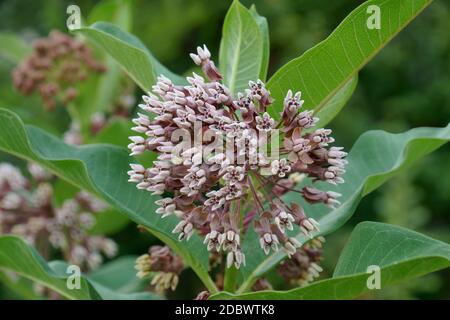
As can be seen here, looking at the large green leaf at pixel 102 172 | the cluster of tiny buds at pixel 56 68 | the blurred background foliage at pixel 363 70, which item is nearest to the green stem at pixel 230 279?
the large green leaf at pixel 102 172

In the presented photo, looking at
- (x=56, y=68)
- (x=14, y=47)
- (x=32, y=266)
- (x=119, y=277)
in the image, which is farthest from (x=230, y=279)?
(x=14, y=47)

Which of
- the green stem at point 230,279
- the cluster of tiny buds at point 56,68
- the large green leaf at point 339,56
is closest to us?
the large green leaf at point 339,56

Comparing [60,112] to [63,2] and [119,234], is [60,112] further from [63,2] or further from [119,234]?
[63,2]

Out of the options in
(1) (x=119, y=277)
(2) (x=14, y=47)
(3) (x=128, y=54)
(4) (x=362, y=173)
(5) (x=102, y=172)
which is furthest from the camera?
(2) (x=14, y=47)

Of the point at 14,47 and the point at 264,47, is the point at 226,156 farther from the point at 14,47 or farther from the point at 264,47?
the point at 14,47

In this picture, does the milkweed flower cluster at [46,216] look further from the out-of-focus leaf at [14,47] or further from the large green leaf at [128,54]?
the large green leaf at [128,54]
